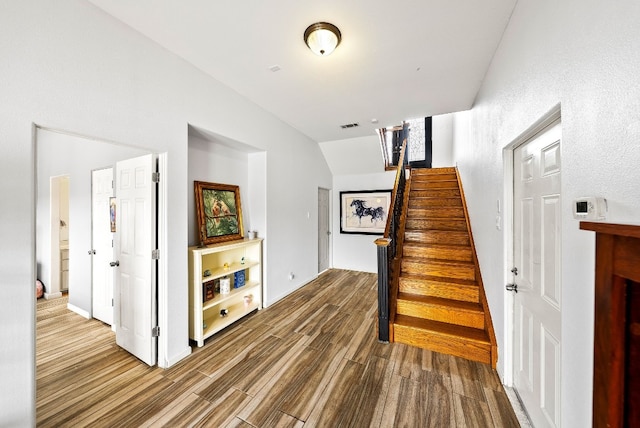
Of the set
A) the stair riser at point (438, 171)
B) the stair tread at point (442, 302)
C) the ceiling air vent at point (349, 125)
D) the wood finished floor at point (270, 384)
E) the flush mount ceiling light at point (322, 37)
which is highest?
the ceiling air vent at point (349, 125)

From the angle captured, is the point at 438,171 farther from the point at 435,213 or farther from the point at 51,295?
the point at 51,295

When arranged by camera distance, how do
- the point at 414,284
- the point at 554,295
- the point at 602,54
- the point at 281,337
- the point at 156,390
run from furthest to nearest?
the point at 414,284 < the point at 281,337 < the point at 156,390 < the point at 554,295 < the point at 602,54

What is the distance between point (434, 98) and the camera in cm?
316

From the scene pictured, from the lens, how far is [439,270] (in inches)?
126

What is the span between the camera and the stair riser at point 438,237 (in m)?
3.51

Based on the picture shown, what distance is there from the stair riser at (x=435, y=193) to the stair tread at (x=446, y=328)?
2545mm

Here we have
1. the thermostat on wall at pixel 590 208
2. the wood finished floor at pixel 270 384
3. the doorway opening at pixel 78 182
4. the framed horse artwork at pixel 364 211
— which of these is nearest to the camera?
the thermostat on wall at pixel 590 208

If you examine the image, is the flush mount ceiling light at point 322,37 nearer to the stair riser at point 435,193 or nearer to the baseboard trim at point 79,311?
the stair riser at point 435,193

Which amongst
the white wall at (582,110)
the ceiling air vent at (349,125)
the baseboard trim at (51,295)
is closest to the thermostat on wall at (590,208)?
the white wall at (582,110)

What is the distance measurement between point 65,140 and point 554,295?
562 centimetres

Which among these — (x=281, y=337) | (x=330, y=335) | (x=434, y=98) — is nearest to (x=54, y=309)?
(x=281, y=337)

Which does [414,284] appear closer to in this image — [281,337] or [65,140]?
[281,337]

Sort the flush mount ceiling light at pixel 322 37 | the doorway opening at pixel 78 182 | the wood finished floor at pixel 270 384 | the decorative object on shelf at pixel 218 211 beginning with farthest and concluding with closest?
the doorway opening at pixel 78 182, the decorative object on shelf at pixel 218 211, the flush mount ceiling light at pixel 322 37, the wood finished floor at pixel 270 384

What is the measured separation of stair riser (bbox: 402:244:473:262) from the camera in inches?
129
